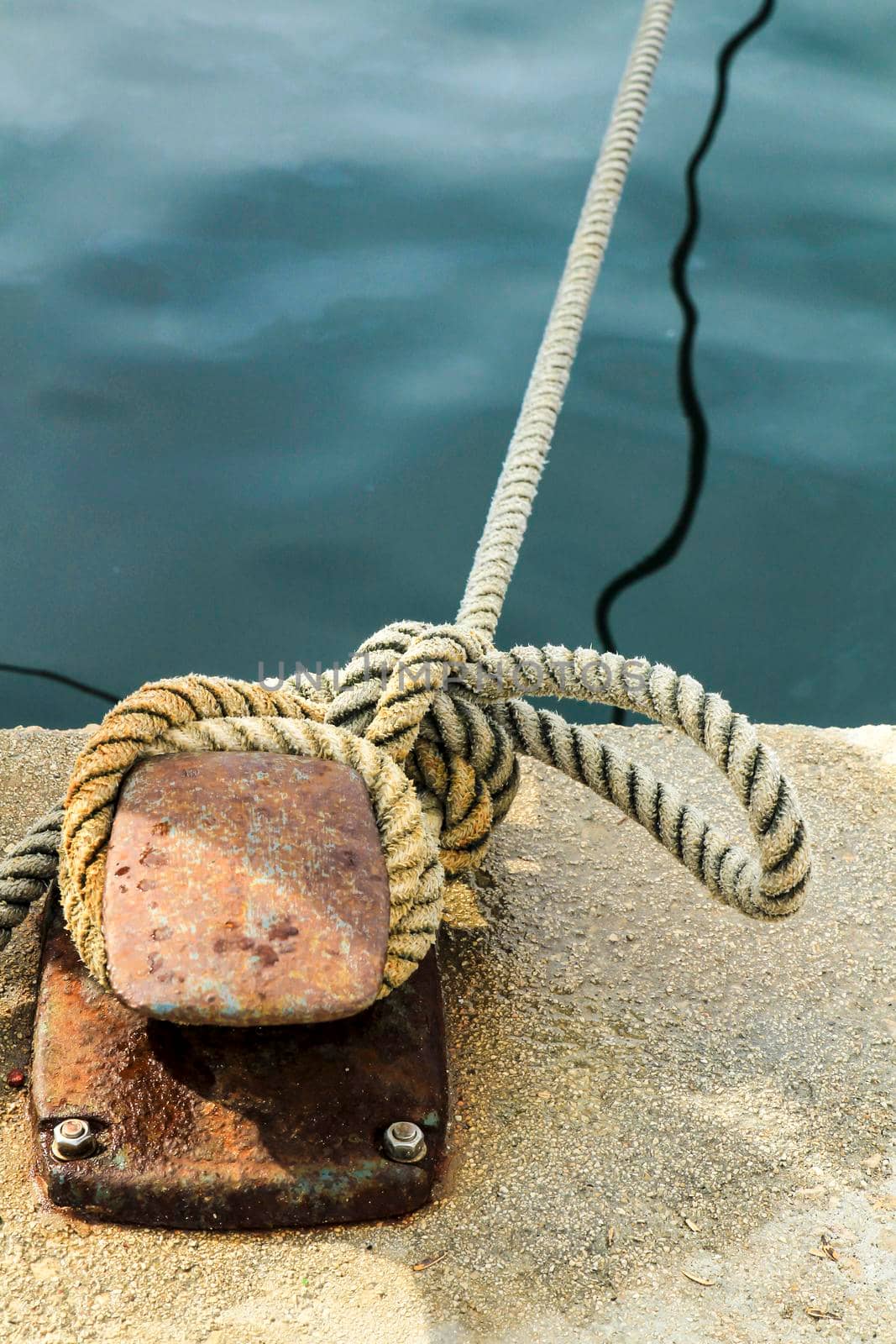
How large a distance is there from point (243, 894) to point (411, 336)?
227 cm

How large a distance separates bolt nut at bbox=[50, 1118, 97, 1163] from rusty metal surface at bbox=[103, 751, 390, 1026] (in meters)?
0.19

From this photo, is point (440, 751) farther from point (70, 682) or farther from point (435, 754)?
point (70, 682)

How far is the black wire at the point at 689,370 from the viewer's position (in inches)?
108

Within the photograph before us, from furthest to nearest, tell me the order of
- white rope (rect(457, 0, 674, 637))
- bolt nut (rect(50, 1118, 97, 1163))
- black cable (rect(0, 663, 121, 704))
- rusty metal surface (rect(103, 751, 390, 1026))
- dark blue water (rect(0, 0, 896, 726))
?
dark blue water (rect(0, 0, 896, 726)), black cable (rect(0, 663, 121, 704)), white rope (rect(457, 0, 674, 637)), bolt nut (rect(50, 1118, 97, 1163)), rusty metal surface (rect(103, 751, 390, 1026))

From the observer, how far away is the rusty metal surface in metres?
1.08

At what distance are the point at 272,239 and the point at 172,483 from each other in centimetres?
86

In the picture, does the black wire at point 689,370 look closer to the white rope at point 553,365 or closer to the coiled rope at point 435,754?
the white rope at point 553,365

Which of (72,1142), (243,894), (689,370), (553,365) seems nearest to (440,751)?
(243,894)

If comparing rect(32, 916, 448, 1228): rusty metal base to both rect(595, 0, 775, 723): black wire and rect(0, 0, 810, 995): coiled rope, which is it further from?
rect(595, 0, 775, 723): black wire

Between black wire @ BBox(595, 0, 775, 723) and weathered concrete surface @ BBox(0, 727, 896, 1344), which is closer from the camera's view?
weathered concrete surface @ BBox(0, 727, 896, 1344)

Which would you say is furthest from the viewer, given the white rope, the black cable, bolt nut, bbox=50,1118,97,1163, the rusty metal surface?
the black cable

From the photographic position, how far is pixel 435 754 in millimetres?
1466

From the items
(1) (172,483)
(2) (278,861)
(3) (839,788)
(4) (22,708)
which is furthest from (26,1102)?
(1) (172,483)

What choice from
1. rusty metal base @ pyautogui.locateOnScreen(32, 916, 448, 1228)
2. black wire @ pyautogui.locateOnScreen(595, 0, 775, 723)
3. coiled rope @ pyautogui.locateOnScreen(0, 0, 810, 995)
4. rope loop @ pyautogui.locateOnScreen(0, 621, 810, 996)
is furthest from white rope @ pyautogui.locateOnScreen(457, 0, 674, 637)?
rusty metal base @ pyautogui.locateOnScreen(32, 916, 448, 1228)
